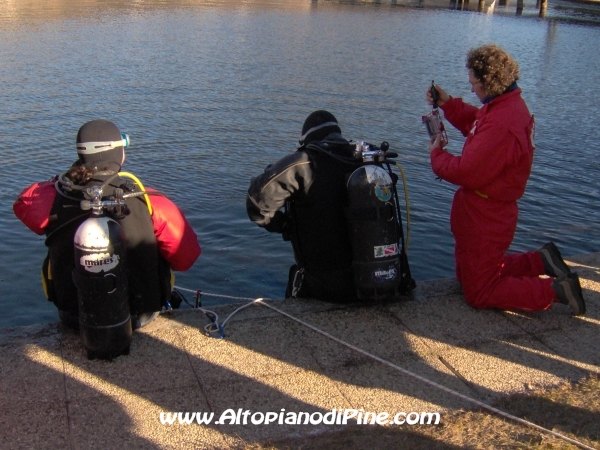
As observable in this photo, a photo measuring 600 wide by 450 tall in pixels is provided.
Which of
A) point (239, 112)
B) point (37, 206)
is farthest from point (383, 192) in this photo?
point (239, 112)

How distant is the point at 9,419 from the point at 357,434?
69.9 inches

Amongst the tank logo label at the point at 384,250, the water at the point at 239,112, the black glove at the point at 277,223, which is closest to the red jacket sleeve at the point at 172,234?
the black glove at the point at 277,223

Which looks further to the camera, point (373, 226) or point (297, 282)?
point (297, 282)

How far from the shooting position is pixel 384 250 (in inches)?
187

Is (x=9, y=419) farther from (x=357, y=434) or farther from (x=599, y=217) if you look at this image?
(x=599, y=217)

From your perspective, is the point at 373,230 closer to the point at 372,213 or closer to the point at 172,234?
the point at 372,213

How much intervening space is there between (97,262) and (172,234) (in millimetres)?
646

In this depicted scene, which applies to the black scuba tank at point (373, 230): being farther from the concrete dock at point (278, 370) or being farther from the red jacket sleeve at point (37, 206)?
the red jacket sleeve at point (37, 206)

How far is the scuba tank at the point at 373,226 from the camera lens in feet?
15.4

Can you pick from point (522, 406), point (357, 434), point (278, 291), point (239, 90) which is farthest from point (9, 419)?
point (239, 90)

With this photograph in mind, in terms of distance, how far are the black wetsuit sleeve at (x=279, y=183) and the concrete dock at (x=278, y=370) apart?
2.49ft

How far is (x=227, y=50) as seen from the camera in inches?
944

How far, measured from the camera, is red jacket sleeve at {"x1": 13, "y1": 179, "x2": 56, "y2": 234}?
4.23 meters

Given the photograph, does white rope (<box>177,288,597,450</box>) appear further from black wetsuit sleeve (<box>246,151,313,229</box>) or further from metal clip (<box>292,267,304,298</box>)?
black wetsuit sleeve (<box>246,151,313,229</box>)
